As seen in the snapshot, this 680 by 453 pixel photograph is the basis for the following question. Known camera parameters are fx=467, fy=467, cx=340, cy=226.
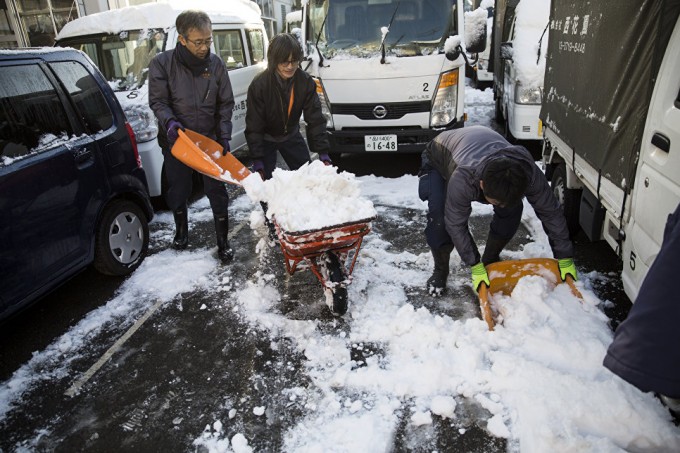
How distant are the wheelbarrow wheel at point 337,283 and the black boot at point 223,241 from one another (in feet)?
4.58

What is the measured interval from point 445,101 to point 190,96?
3.41m

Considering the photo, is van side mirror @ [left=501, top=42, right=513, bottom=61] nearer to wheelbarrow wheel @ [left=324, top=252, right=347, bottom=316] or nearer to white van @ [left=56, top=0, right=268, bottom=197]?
white van @ [left=56, top=0, right=268, bottom=197]

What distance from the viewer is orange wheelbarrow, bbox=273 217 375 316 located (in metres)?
3.07

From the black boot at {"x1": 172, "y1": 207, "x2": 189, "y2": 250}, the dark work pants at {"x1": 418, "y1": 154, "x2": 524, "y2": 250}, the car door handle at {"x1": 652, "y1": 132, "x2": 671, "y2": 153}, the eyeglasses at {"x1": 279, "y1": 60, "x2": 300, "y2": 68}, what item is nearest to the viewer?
the car door handle at {"x1": 652, "y1": 132, "x2": 671, "y2": 153}

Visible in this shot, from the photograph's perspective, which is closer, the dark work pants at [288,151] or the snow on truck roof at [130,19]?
the dark work pants at [288,151]

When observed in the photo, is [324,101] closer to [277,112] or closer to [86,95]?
[277,112]

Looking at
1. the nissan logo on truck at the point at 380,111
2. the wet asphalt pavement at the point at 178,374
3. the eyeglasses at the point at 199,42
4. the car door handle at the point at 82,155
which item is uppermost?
the eyeglasses at the point at 199,42

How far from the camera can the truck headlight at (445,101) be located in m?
6.00

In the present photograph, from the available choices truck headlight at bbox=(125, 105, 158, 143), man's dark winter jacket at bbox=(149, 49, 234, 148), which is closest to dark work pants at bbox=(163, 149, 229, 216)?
man's dark winter jacket at bbox=(149, 49, 234, 148)

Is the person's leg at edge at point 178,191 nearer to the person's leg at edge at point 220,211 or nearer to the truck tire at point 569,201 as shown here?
the person's leg at edge at point 220,211

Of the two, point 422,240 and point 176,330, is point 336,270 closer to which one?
point 176,330

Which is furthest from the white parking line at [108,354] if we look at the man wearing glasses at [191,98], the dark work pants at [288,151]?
the dark work pants at [288,151]

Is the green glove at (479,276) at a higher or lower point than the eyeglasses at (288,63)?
lower

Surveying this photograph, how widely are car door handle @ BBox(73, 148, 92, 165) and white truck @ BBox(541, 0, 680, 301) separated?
12.1ft
